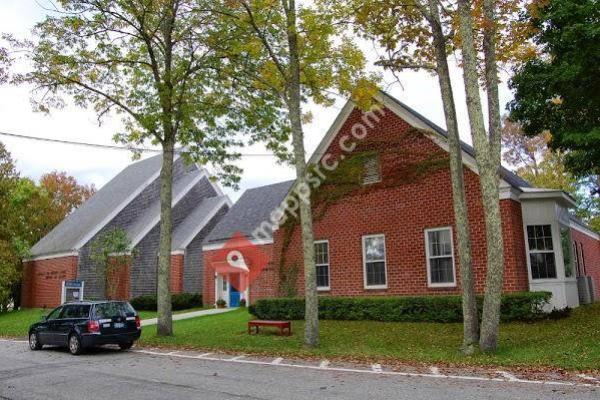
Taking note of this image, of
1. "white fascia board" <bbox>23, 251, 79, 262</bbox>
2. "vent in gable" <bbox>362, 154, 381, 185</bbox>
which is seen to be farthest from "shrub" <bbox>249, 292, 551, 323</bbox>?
"white fascia board" <bbox>23, 251, 79, 262</bbox>

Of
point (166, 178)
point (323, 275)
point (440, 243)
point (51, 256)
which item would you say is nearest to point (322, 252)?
point (323, 275)

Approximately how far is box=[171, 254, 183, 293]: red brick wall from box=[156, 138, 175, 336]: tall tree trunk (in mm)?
15040

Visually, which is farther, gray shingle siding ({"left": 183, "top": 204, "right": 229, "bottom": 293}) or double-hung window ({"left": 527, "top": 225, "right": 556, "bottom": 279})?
gray shingle siding ({"left": 183, "top": 204, "right": 229, "bottom": 293})

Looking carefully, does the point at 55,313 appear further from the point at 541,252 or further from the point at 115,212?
the point at 115,212

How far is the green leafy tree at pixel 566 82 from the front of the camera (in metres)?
13.7

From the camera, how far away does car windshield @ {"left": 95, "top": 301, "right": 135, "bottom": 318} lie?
13.9 m

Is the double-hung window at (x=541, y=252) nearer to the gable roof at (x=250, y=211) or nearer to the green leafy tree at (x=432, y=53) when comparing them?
the green leafy tree at (x=432, y=53)

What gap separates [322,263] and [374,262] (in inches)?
102

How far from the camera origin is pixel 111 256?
99.1 feet

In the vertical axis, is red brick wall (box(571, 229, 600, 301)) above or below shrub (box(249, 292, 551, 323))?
above

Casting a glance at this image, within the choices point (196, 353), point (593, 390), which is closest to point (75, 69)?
point (196, 353)

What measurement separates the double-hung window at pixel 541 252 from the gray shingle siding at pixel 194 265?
19180mm

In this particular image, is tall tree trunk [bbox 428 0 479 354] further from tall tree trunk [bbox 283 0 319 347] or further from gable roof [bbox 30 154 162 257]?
gable roof [bbox 30 154 162 257]

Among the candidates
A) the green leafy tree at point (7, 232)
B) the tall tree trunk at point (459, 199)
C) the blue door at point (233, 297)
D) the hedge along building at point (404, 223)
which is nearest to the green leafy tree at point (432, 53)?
the tall tree trunk at point (459, 199)
